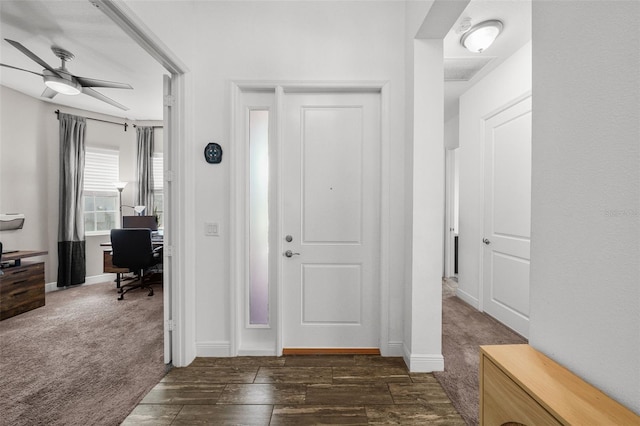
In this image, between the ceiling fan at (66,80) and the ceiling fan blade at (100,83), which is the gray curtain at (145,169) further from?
the ceiling fan blade at (100,83)

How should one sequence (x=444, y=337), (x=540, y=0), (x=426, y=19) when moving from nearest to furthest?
(x=540, y=0)
(x=426, y=19)
(x=444, y=337)

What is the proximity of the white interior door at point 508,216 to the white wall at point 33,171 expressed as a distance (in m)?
6.04

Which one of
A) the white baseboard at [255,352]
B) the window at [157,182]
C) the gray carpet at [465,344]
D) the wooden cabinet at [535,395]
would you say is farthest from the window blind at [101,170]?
the wooden cabinet at [535,395]

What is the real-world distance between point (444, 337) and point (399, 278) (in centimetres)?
92

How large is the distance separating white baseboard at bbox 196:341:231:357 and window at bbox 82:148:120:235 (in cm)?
385

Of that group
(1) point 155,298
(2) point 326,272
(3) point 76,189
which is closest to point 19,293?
(1) point 155,298

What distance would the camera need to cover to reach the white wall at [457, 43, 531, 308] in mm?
2891

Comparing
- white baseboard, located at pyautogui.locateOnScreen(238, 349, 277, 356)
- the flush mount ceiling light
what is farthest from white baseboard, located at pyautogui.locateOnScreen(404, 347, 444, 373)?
the flush mount ceiling light

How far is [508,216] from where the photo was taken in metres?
2.94

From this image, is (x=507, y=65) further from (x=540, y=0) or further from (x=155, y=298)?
(x=155, y=298)

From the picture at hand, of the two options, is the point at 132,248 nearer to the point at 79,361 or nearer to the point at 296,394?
the point at 79,361

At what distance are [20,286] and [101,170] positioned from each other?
2.22 meters

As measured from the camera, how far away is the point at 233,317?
2246 mm

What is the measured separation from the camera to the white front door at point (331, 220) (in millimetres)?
2328
